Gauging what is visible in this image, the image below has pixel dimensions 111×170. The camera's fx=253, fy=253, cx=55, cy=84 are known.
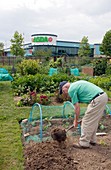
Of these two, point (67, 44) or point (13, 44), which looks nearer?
point (13, 44)

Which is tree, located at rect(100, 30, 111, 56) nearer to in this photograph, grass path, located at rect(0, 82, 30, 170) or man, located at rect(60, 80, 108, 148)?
grass path, located at rect(0, 82, 30, 170)

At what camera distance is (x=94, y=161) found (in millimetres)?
3816

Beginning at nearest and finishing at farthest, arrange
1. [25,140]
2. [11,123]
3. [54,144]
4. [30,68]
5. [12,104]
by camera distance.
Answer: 1. [54,144]
2. [25,140]
3. [11,123]
4. [12,104]
5. [30,68]

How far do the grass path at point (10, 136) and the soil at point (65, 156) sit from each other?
140 mm

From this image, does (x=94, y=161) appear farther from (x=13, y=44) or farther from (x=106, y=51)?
(x=13, y=44)

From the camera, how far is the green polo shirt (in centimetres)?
411

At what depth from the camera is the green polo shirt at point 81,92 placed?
4109 millimetres

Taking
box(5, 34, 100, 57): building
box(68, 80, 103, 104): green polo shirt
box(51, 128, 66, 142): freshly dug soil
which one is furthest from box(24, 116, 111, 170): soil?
box(5, 34, 100, 57): building

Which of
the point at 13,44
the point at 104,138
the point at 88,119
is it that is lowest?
the point at 104,138

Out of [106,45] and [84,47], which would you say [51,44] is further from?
[106,45]

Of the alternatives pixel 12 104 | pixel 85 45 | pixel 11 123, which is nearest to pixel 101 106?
pixel 11 123

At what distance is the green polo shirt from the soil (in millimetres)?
791

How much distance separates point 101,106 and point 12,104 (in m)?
4.49

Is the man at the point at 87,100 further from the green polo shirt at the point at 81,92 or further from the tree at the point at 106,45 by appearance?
the tree at the point at 106,45
